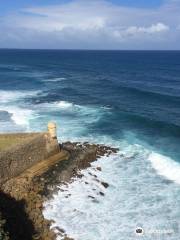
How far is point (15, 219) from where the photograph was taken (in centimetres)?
2022

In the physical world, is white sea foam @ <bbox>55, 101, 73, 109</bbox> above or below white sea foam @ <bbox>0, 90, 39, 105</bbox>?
below

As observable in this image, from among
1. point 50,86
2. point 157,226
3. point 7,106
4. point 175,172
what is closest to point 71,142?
point 175,172

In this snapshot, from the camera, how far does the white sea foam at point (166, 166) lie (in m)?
27.5

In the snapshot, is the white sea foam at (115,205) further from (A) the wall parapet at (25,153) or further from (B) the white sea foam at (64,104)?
(B) the white sea foam at (64,104)

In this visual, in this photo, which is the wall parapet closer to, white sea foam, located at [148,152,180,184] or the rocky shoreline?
the rocky shoreline

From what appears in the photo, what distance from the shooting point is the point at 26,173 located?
25.4 m

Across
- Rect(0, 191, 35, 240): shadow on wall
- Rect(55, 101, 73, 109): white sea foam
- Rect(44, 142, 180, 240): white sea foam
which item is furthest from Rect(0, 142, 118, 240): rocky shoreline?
Rect(55, 101, 73, 109): white sea foam

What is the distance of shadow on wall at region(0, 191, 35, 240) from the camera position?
749 inches

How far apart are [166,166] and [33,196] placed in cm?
1086

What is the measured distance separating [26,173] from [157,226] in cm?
910

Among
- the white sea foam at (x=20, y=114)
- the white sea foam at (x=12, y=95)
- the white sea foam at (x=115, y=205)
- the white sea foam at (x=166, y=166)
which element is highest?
the white sea foam at (x=12, y=95)

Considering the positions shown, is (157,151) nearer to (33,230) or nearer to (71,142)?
(71,142)

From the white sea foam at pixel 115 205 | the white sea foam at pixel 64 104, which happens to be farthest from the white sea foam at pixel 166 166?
the white sea foam at pixel 64 104

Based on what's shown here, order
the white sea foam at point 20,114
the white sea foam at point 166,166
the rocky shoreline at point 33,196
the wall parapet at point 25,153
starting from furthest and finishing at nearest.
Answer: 1. the white sea foam at point 20,114
2. the white sea foam at point 166,166
3. the wall parapet at point 25,153
4. the rocky shoreline at point 33,196
